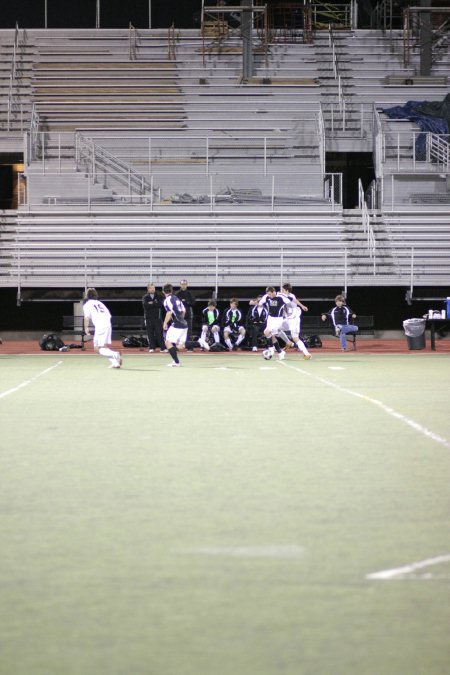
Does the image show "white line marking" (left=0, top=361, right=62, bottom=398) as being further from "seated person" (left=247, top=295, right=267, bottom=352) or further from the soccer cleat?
"seated person" (left=247, top=295, right=267, bottom=352)

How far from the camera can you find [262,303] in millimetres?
31109

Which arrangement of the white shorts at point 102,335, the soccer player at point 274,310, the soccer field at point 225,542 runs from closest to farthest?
the soccer field at point 225,542, the white shorts at point 102,335, the soccer player at point 274,310

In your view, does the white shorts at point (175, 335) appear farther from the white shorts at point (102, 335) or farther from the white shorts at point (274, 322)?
the white shorts at point (274, 322)

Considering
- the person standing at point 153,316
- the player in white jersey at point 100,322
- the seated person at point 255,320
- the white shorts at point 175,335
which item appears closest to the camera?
the player in white jersey at point 100,322

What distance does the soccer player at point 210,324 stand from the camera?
32094 millimetres

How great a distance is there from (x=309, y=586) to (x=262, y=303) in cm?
2574

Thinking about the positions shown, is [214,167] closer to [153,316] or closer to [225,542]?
[153,316]

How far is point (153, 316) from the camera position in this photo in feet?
102

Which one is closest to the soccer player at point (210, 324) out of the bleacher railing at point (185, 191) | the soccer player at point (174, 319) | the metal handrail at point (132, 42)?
the bleacher railing at point (185, 191)

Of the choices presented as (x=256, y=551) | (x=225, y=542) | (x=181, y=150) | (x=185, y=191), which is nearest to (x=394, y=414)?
(x=225, y=542)

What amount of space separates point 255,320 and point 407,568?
26766mm

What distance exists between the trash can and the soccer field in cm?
1764

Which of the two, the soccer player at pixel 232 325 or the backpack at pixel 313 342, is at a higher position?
the soccer player at pixel 232 325

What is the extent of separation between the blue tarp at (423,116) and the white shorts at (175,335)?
18485mm
